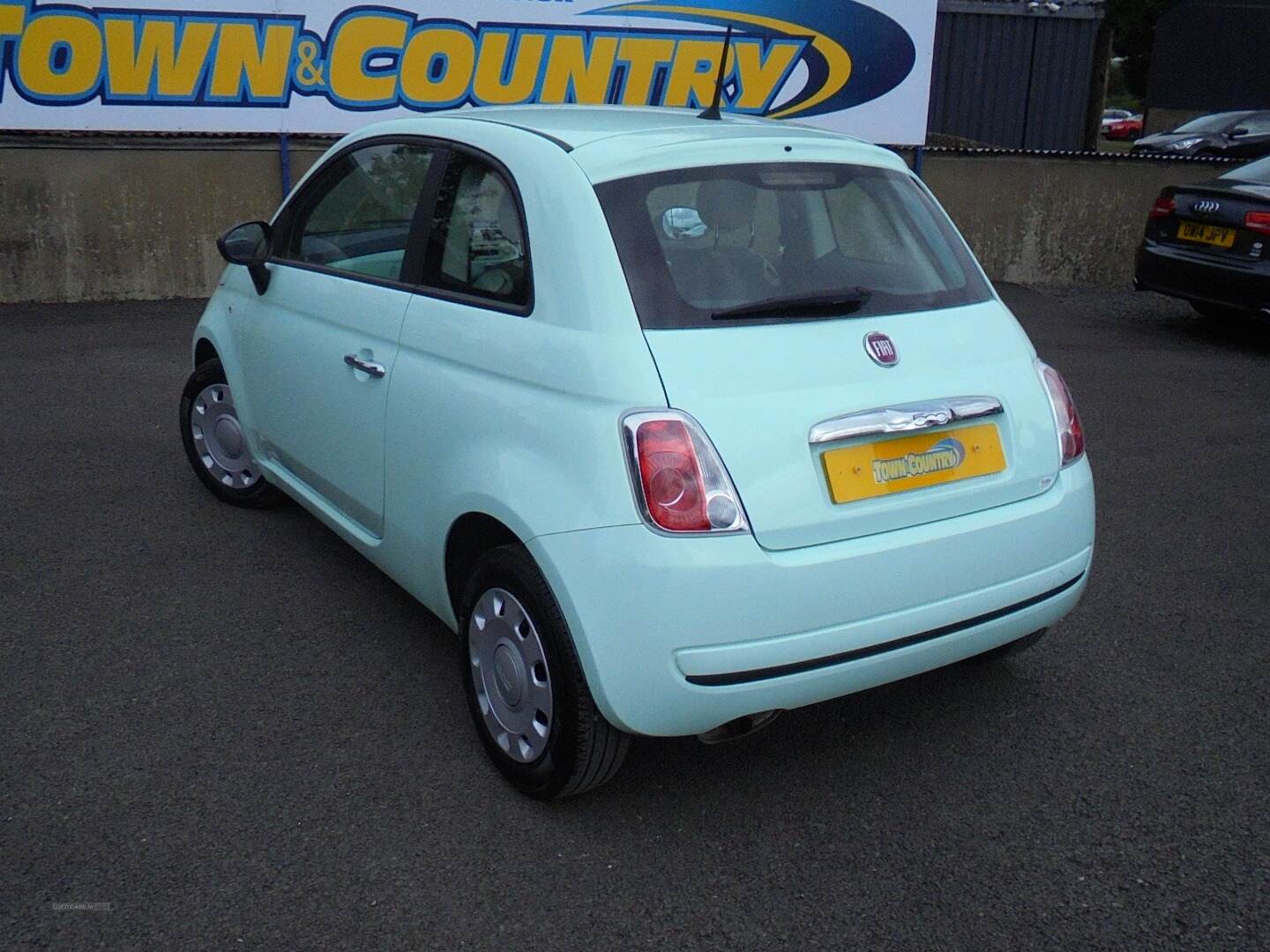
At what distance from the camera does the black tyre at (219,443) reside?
515 centimetres

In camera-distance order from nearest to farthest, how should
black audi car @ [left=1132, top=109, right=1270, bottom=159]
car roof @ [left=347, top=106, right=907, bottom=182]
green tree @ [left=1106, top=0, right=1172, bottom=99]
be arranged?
car roof @ [left=347, top=106, right=907, bottom=182] < black audi car @ [left=1132, top=109, right=1270, bottom=159] < green tree @ [left=1106, top=0, right=1172, bottom=99]

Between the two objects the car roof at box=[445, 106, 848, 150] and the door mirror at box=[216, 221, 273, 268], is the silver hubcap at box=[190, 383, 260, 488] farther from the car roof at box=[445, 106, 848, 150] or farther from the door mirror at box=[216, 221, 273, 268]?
the car roof at box=[445, 106, 848, 150]

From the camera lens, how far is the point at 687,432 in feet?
9.21

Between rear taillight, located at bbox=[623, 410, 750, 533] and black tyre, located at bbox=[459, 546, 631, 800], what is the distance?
1.23 feet

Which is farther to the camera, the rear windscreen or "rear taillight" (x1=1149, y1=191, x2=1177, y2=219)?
"rear taillight" (x1=1149, y1=191, x2=1177, y2=219)

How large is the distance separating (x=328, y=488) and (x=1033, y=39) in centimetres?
1397

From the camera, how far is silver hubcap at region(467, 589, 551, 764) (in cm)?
310

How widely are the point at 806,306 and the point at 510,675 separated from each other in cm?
119

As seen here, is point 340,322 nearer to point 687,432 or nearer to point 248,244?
point 248,244

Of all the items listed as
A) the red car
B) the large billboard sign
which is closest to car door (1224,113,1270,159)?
the large billboard sign

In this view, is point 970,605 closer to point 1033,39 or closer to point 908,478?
point 908,478

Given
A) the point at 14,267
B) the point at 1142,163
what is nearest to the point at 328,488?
the point at 14,267

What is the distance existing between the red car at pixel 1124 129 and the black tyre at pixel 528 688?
4177cm

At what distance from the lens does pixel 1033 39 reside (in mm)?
15570
